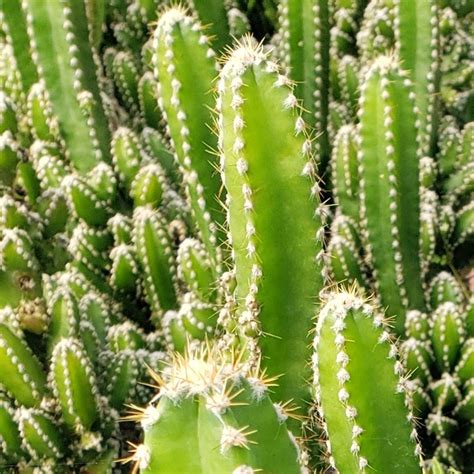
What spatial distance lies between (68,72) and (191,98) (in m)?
0.81

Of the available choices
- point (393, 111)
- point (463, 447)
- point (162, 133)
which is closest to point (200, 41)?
point (393, 111)

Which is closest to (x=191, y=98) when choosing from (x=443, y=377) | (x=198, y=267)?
(x=198, y=267)

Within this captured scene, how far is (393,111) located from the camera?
2.50m

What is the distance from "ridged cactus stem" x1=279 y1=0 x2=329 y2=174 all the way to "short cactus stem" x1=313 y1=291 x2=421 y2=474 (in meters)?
1.40

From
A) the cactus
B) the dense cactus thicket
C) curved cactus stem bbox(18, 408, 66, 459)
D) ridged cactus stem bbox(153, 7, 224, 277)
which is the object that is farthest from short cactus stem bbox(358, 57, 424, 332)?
curved cactus stem bbox(18, 408, 66, 459)

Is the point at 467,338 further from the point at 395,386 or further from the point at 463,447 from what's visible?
the point at 395,386

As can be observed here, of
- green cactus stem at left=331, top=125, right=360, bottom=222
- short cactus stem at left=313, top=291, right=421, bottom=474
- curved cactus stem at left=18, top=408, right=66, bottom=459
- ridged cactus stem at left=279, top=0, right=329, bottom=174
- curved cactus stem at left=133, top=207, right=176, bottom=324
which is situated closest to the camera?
short cactus stem at left=313, top=291, right=421, bottom=474

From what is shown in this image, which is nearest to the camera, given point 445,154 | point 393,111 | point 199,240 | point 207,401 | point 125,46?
point 207,401

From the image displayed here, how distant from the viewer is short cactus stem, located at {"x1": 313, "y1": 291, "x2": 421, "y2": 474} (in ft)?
5.44

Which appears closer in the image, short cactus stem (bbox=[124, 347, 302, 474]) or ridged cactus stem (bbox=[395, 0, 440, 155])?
short cactus stem (bbox=[124, 347, 302, 474])

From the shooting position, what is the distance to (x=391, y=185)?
2555 mm

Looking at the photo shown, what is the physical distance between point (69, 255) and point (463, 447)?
161 cm

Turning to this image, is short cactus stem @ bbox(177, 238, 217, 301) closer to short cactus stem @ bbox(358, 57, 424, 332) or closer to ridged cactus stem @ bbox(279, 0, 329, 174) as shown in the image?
→ short cactus stem @ bbox(358, 57, 424, 332)

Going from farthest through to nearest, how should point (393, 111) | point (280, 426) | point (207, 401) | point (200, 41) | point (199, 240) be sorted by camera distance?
1. point (199, 240)
2. point (393, 111)
3. point (200, 41)
4. point (280, 426)
5. point (207, 401)
